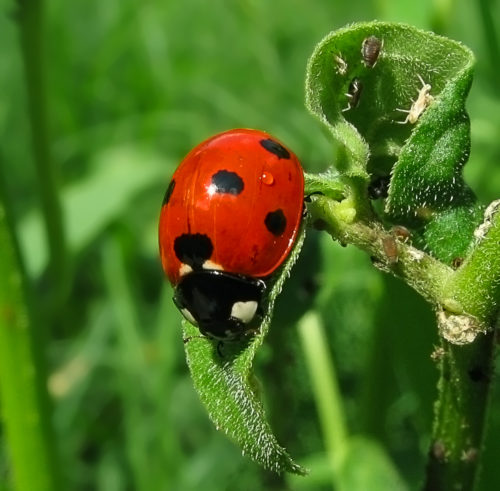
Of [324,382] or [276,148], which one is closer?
[276,148]

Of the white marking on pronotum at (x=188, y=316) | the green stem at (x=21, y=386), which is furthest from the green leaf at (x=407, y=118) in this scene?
the green stem at (x=21, y=386)

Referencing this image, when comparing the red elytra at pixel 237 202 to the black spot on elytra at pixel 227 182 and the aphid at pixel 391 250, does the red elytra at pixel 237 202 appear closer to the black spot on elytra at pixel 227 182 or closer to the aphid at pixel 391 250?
the black spot on elytra at pixel 227 182

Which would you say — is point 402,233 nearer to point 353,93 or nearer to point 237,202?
point 353,93

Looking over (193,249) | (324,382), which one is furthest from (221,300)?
(324,382)

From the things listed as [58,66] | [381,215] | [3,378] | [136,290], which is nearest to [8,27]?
[58,66]

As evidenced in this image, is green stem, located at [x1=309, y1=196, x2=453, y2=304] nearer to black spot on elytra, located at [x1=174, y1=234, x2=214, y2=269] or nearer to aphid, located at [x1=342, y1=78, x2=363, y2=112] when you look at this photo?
aphid, located at [x1=342, y1=78, x2=363, y2=112]
